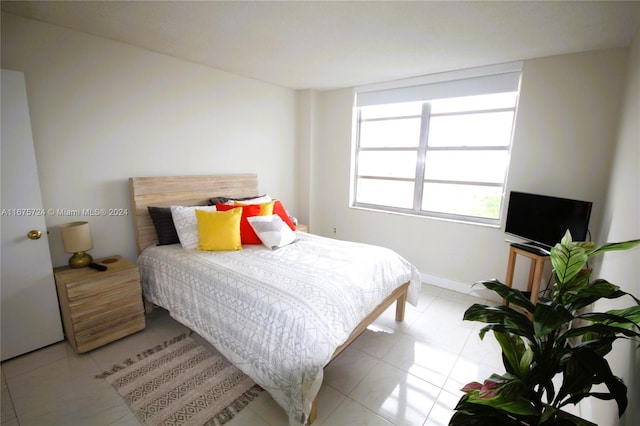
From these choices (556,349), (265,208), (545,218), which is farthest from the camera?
(265,208)

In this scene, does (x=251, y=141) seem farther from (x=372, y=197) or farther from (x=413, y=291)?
(x=413, y=291)

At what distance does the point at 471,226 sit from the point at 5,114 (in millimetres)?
4119

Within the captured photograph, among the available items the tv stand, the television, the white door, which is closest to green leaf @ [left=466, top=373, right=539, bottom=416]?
the tv stand

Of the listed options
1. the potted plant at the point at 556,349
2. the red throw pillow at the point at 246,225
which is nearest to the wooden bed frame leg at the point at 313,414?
the potted plant at the point at 556,349

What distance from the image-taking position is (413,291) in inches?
105

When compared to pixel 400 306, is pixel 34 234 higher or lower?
higher

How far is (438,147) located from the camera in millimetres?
3463

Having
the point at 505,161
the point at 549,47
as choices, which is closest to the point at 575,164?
the point at 505,161

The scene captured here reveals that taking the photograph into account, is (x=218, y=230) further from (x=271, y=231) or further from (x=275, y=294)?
(x=275, y=294)

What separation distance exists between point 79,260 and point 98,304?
451mm

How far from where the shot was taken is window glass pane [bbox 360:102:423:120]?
357 cm

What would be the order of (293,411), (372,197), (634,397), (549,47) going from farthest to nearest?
(372,197) < (549,47) < (293,411) < (634,397)

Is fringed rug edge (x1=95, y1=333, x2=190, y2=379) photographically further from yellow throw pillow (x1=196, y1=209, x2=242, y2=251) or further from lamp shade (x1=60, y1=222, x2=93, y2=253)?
lamp shade (x1=60, y1=222, x2=93, y2=253)

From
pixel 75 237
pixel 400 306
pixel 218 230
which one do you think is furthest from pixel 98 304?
pixel 400 306
